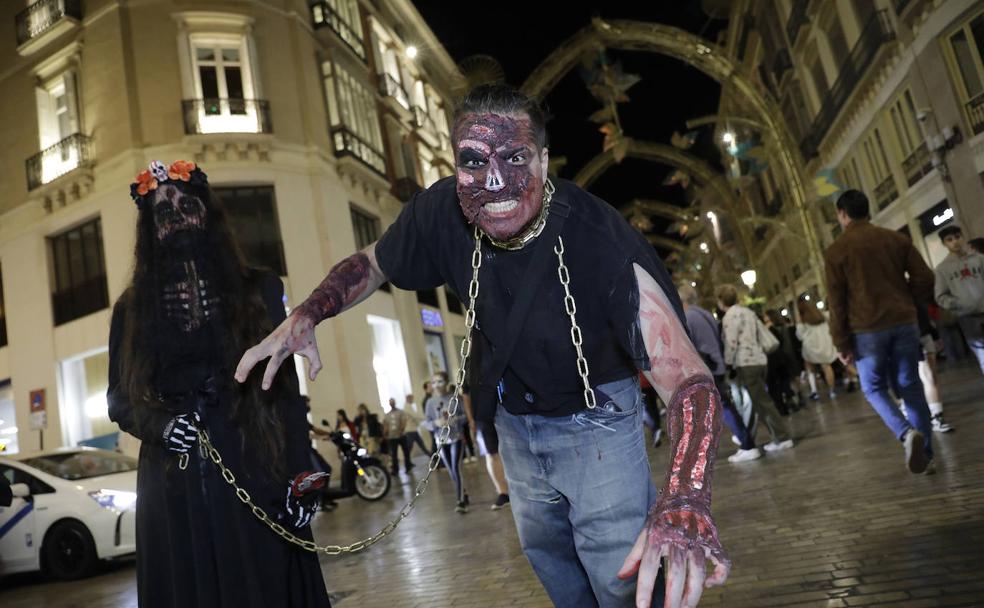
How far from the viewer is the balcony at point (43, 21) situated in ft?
60.2

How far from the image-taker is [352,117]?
21.6 metres

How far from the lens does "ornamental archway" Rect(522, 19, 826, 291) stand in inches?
559

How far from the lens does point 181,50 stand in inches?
698

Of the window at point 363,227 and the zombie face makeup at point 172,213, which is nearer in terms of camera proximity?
the zombie face makeup at point 172,213

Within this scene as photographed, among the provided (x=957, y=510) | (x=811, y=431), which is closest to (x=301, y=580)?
(x=957, y=510)

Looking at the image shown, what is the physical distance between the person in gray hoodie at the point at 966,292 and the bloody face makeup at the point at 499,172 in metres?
5.60

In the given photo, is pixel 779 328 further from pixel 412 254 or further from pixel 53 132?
pixel 53 132

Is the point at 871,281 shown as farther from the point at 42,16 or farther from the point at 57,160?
the point at 42,16

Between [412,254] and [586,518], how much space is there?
904mm

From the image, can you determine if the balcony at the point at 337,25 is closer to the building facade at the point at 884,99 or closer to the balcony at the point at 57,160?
the balcony at the point at 57,160

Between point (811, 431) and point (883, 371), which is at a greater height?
point (883, 371)

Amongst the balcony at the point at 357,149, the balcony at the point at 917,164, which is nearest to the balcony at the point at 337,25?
the balcony at the point at 357,149

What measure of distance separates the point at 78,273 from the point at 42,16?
7.20 metres

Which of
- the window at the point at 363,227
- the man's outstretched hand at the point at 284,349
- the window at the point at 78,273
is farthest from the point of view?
the window at the point at 363,227
